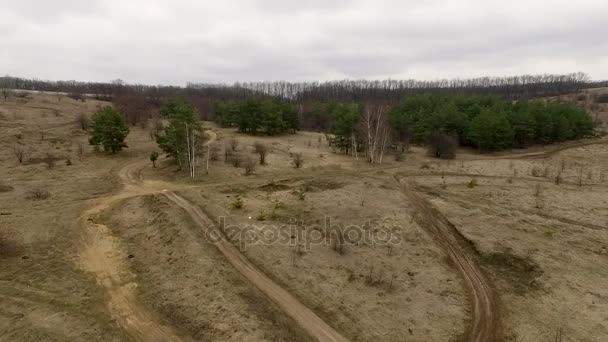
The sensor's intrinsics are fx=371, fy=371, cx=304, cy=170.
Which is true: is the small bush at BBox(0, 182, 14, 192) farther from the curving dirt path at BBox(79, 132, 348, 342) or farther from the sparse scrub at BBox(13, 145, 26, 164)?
the sparse scrub at BBox(13, 145, 26, 164)

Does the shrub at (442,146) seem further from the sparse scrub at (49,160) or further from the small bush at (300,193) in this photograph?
the sparse scrub at (49,160)

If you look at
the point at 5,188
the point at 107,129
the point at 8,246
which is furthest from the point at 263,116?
the point at 8,246

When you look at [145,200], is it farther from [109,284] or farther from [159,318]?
[159,318]

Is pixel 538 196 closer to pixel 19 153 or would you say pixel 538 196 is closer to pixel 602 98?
pixel 19 153

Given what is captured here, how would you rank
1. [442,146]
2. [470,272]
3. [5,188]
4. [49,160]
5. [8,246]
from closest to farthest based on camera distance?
[470,272]
[8,246]
[5,188]
[49,160]
[442,146]

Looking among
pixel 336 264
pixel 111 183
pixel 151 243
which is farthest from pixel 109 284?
pixel 111 183

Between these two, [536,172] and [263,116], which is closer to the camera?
[536,172]

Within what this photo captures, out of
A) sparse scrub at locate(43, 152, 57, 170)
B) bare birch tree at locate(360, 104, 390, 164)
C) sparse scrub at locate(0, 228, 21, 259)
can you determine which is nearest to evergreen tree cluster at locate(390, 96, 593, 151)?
bare birch tree at locate(360, 104, 390, 164)
